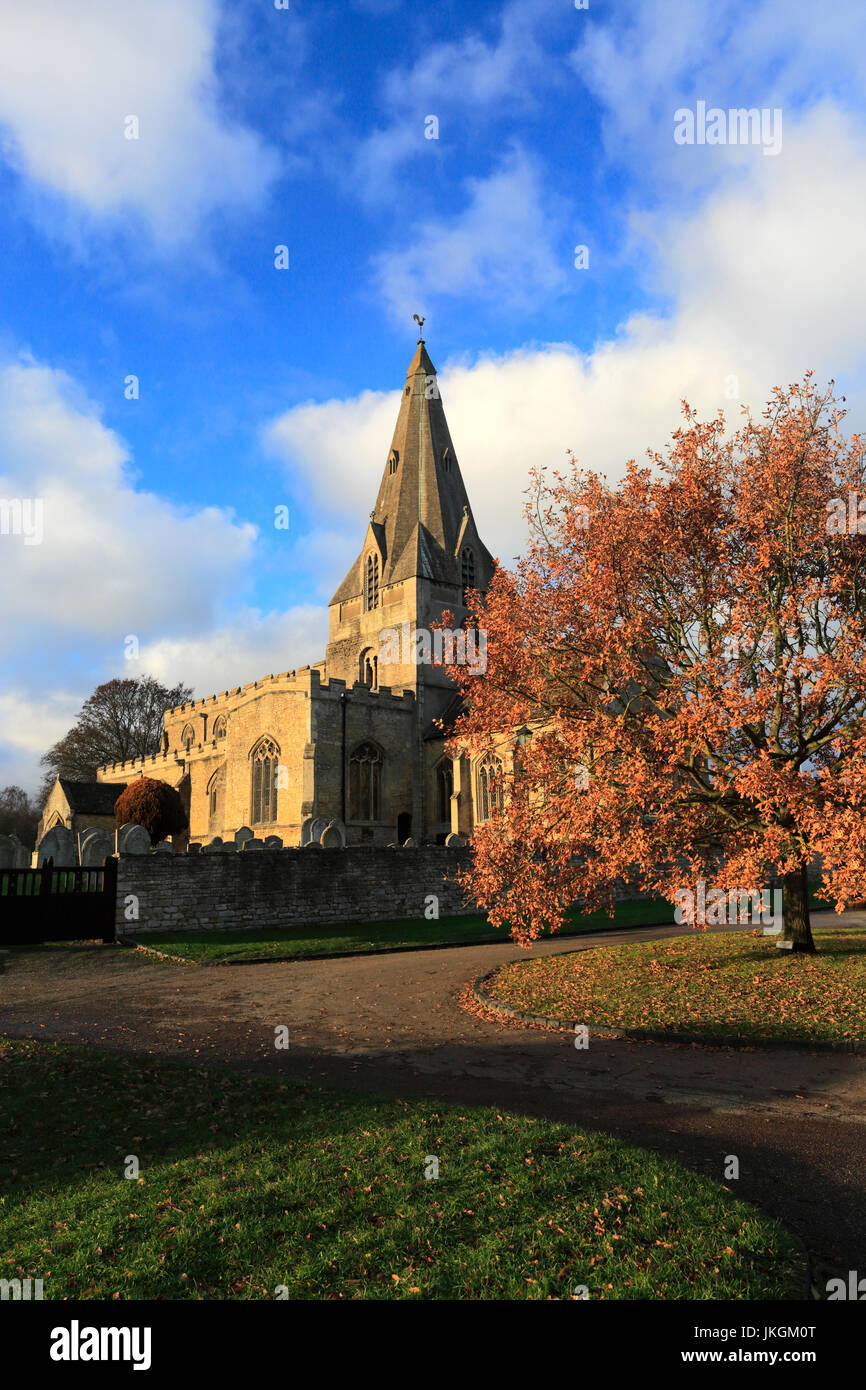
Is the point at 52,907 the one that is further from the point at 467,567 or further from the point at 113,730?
the point at 113,730

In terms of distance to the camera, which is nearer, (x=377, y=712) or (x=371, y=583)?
(x=377, y=712)

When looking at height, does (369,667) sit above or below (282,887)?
above

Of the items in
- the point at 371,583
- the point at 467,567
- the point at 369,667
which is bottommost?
the point at 369,667

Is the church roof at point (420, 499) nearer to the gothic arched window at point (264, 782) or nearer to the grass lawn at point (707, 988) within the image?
the gothic arched window at point (264, 782)

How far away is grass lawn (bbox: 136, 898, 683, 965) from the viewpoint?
1692 centimetres

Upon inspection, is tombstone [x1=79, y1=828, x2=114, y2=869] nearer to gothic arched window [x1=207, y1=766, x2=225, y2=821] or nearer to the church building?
the church building

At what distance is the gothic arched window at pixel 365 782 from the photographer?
1521 inches

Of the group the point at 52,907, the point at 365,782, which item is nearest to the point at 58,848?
the point at 52,907

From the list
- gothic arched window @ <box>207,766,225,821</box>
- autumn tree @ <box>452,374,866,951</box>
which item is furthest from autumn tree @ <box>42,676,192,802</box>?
autumn tree @ <box>452,374,866,951</box>

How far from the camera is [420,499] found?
49781 mm

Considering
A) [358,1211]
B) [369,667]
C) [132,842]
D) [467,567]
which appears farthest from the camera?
[467,567]

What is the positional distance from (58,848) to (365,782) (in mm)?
19876
